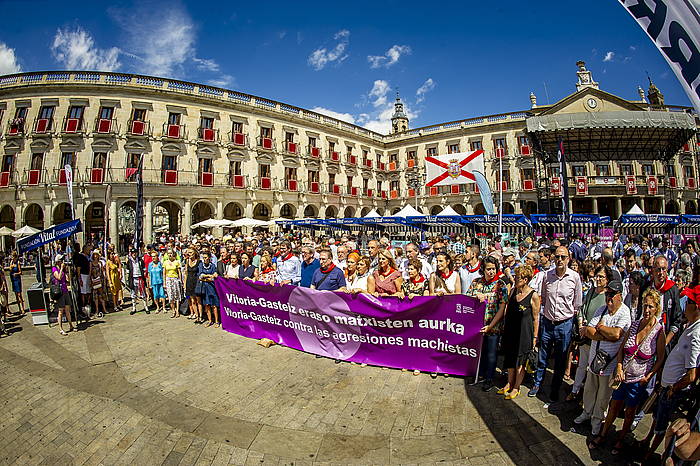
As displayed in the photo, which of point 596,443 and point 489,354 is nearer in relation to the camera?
point 596,443

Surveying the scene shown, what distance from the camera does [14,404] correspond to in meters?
4.68

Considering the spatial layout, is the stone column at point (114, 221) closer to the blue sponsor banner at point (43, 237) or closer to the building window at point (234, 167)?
the building window at point (234, 167)

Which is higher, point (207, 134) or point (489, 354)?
point (207, 134)

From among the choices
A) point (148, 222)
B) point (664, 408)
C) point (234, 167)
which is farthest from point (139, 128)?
point (664, 408)

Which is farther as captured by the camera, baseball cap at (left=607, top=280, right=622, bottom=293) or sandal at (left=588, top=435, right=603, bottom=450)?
baseball cap at (left=607, top=280, right=622, bottom=293)

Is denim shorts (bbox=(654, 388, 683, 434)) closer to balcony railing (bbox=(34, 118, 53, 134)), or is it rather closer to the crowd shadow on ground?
the crowd shadow on ground

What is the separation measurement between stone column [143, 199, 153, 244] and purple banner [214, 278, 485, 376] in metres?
22.9

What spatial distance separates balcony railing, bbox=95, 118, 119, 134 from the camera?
25203 millimetres

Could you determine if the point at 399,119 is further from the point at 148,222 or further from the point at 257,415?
the point at 257,415

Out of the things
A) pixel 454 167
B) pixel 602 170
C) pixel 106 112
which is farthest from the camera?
pixel 602 170

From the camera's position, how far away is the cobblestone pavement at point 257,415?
11.5ft

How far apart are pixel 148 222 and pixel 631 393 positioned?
28950mm

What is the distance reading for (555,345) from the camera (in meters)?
4.78

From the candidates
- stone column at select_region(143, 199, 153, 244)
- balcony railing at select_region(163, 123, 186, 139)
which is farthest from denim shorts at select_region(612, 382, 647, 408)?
balcony railing at select_region(163, 123, 186, 139)
